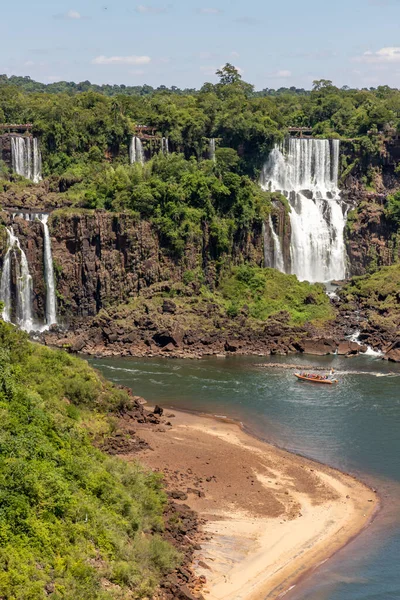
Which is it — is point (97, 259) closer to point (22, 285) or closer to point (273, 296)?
point (22, 285)

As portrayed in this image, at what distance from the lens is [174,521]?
135 feet

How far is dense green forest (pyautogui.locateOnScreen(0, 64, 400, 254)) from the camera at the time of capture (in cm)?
8081

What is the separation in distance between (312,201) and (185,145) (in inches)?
520

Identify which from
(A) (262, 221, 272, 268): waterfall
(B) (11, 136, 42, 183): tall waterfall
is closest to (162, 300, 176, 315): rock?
(A) (262, 221, 272, 268): waterfall

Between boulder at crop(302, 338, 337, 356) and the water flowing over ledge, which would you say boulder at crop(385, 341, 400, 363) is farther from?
the water flowing over ledge

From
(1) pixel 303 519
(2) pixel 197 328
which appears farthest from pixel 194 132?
(1) pixel 303 519

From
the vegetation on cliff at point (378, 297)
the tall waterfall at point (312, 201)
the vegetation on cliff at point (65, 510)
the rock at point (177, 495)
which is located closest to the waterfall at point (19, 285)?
the vegetation on cliff at point (378, 297)

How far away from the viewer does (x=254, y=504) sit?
149ft

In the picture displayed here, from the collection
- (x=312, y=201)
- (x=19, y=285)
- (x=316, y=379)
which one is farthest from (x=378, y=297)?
(x=19, y=285)

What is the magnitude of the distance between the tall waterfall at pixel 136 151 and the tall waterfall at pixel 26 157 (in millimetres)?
8493

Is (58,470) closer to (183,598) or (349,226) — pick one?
(183,598)

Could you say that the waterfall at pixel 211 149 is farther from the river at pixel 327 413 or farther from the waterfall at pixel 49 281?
the river at pixel 327 413

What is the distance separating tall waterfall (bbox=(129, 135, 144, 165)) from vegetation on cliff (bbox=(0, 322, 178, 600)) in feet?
157

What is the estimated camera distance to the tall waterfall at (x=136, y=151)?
305 ft
